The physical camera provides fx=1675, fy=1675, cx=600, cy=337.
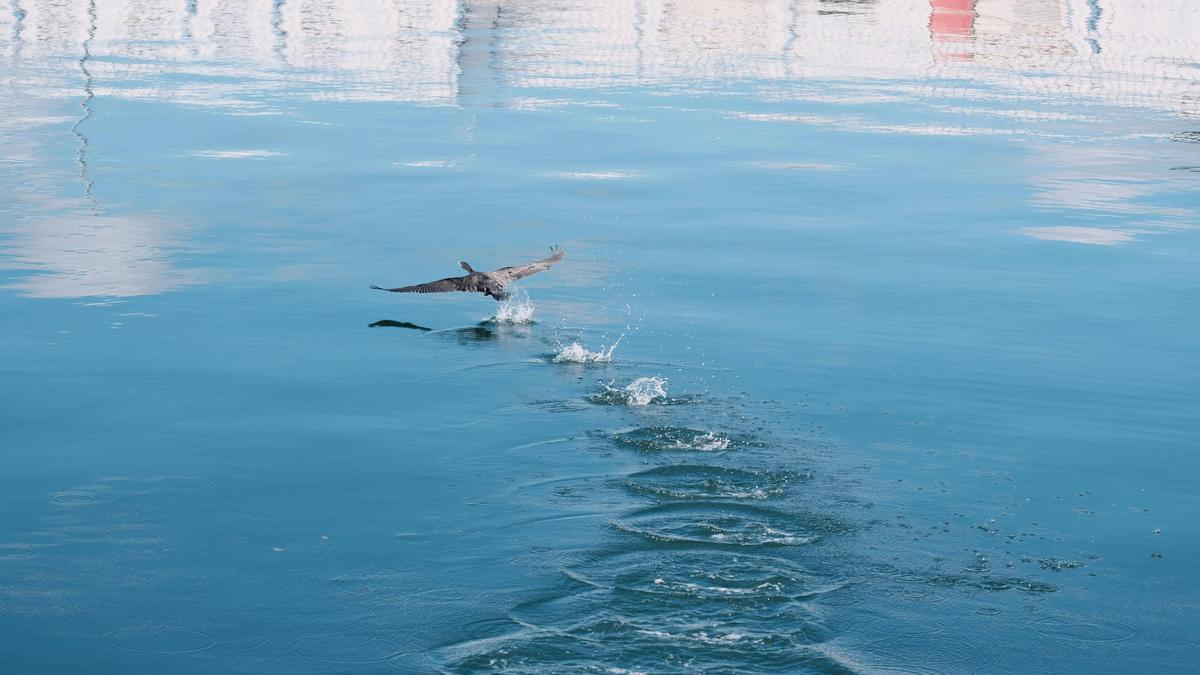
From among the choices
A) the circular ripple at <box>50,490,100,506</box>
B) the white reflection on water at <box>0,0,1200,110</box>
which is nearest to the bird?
the circular ripple at <box>50,490,100,506</box>

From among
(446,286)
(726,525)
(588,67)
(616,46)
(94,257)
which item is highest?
(616,46)

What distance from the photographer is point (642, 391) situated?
46.4 ft

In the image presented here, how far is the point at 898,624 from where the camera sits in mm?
9938

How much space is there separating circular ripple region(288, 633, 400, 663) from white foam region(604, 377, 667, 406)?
4738 mm

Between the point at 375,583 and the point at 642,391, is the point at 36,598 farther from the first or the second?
the point at 642,391

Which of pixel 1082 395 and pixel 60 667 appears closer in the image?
pixel 60 667

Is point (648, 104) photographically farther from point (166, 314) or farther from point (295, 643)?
point (295, 643)

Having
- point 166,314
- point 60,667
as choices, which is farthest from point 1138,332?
point 60,667

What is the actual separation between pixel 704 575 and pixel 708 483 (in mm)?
1642

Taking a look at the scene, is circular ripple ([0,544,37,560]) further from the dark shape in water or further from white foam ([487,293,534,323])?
white foam ([487,293,534,323])

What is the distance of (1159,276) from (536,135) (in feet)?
37.5

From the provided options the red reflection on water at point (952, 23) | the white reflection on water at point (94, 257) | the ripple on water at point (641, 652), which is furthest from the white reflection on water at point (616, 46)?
the ripple on water at point (641, 652)

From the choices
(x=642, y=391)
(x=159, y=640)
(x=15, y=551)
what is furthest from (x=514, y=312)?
(x=159, y=640)

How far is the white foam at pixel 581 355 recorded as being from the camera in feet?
49.5
